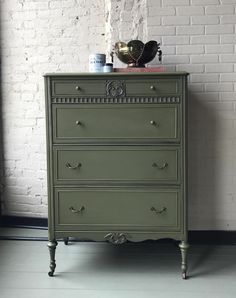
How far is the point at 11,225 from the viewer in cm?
379

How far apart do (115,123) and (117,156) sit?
20cm

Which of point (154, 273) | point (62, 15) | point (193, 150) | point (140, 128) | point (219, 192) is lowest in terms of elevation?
point (154, 273)

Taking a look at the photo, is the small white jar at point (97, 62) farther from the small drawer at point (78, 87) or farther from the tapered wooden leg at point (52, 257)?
the tapered wooden leg at point (52, 257)

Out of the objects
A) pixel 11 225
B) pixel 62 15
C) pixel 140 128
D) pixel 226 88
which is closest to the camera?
pixel 140 128

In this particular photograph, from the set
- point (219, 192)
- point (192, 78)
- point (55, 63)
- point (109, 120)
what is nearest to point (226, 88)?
point (192, 78)

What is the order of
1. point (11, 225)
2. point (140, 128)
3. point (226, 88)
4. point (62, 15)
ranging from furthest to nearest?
point (11, 225) < point (62, 15) < point (226, 88) < point (140, 128)

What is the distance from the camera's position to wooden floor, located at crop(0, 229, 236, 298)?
2.58 meters

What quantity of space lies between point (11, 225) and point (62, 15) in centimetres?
175

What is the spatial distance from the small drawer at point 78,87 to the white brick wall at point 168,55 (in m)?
0.67

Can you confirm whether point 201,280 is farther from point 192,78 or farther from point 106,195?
point 192,78

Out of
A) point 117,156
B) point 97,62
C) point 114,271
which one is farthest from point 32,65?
point 114,271

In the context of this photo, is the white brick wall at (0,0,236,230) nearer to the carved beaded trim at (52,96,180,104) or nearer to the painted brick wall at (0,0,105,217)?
the painted brick wall at (0,0,105,217)

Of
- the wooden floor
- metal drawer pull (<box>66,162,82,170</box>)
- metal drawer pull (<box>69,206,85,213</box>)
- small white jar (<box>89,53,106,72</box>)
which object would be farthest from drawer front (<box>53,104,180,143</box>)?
the wooden floor

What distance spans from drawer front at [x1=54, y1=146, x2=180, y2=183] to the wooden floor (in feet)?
1.96
